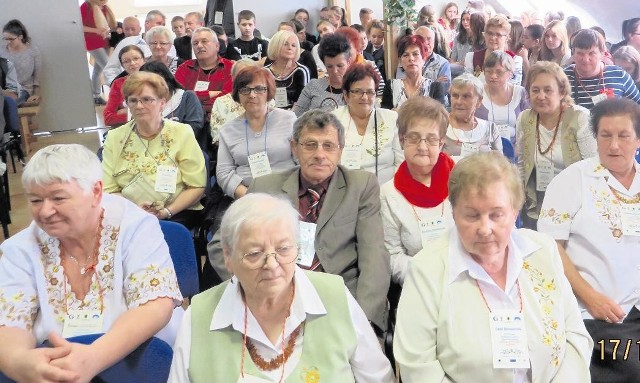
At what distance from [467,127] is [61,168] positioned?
242cm

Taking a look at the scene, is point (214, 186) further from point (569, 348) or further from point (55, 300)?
point (569, 348)

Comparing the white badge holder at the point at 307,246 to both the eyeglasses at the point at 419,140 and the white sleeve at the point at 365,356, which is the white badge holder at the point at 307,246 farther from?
the white sleeve at the point at 365,356

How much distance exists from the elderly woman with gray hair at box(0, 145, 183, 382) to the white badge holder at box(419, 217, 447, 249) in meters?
1.01

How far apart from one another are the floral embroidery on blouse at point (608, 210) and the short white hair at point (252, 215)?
4.02 ft

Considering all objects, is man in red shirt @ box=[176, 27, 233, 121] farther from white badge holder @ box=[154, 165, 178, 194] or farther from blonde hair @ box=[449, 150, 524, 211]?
blonde hair @ box=[449, 150, 524, 211]

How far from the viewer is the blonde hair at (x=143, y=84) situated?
10.9ft

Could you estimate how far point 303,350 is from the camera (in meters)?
1.65

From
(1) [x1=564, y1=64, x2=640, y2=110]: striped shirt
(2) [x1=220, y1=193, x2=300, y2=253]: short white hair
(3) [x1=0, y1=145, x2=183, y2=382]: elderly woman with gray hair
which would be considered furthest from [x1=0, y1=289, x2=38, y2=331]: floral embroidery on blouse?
(1) [x1=564, y1=64, x2=640, y2=110]: striped shirt

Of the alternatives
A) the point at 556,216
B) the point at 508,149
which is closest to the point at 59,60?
the point at 508,149

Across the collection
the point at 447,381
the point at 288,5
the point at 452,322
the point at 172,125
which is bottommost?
the point at 447,381

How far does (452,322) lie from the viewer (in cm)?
171

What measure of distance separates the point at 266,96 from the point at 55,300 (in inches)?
A: 80.0

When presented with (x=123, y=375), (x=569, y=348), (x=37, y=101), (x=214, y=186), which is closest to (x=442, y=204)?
(x=569, y=348)

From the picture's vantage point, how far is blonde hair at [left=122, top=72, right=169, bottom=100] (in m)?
3.32
